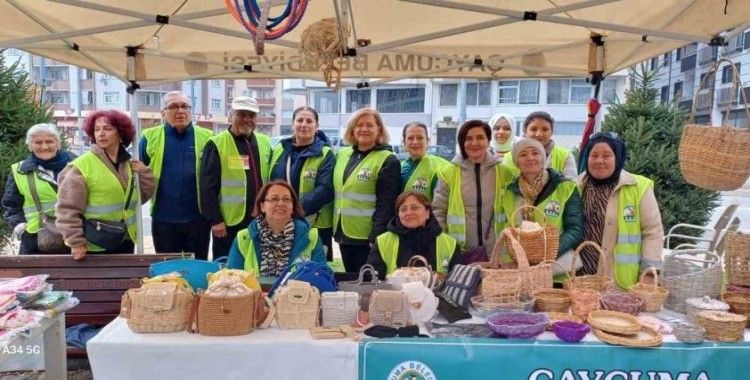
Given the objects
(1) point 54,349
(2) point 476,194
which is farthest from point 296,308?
(2) point 476,194

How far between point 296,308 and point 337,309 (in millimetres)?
187

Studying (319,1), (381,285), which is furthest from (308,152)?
(381,285)

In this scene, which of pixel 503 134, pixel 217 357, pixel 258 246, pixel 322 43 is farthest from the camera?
pixel 503 134

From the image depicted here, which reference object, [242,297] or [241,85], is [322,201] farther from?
[241,85]

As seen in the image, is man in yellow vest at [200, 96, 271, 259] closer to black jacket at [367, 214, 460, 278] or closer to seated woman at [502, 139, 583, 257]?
black jacket at [367, 214, 460, 278]

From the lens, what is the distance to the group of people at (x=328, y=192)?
10.8ft

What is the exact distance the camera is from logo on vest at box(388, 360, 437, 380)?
232cm

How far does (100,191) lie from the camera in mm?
3666

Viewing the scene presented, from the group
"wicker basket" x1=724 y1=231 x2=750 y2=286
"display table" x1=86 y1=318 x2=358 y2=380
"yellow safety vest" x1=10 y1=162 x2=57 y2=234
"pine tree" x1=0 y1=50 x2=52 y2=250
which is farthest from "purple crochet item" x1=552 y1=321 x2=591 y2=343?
"pine tree" x1=0 y1=50 x2=52 y2=250

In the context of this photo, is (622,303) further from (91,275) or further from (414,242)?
(91,275)

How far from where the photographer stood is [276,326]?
2496 millimetres

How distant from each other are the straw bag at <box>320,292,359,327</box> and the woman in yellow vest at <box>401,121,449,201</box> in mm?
1835

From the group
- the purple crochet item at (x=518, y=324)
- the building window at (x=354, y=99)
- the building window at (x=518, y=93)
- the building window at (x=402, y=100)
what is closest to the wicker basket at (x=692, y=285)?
the purple crochet item at (x=518, y=324)

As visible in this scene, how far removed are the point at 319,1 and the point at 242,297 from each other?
2.48 meters
